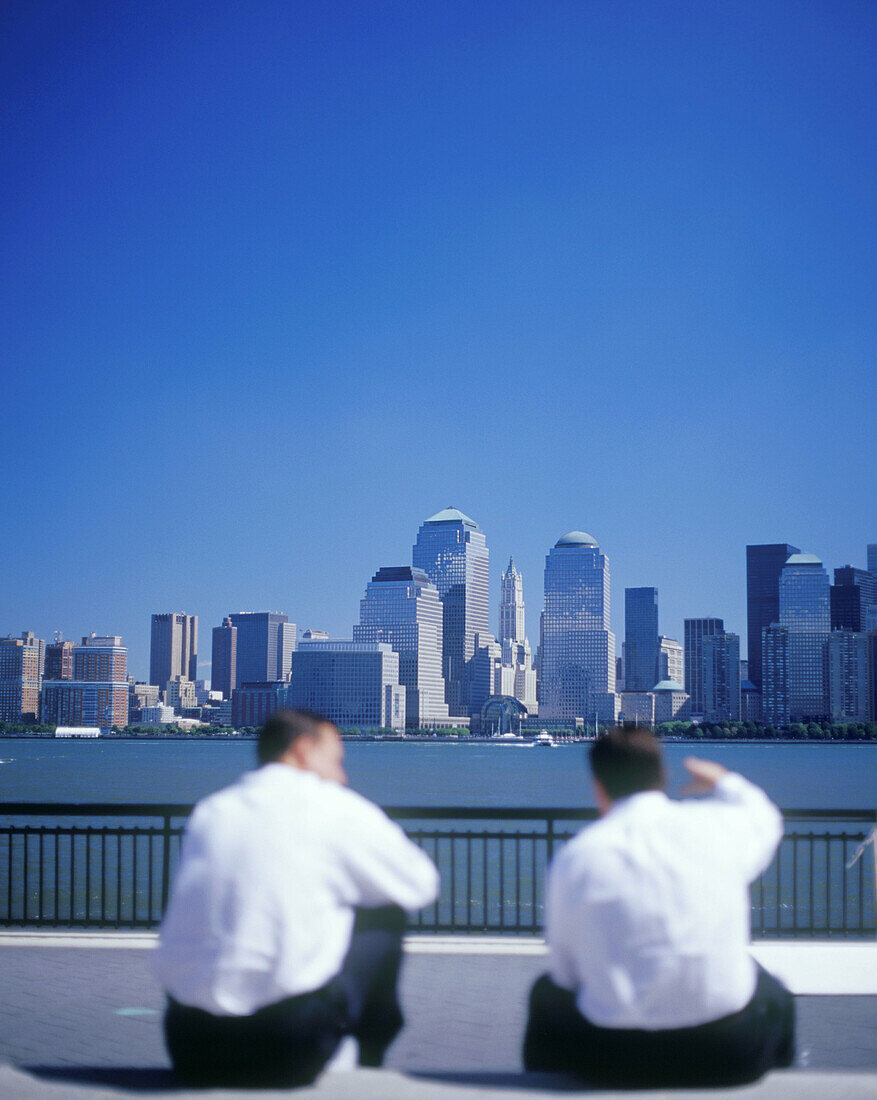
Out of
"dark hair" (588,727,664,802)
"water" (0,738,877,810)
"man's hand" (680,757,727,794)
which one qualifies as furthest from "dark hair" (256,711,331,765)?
"water" (0,738,877,810)

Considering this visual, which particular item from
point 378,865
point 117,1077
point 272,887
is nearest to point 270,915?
point 272,887

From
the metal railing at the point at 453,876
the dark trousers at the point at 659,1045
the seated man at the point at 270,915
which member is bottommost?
the metal railing at the point at 453,876

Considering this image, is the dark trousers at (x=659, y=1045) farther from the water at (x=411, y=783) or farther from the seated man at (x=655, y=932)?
the water at (x=411, y=783)

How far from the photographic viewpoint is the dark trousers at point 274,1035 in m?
3.35

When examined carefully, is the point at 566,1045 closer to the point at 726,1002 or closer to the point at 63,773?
the point at 726,1002

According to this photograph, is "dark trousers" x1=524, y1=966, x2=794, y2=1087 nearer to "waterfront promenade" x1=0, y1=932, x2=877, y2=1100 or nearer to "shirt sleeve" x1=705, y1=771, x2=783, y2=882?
"waterfront promenade" x1=0, y1=932, x2=877, y2=1100

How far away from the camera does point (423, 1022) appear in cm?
670

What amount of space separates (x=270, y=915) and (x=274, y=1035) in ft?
1.28

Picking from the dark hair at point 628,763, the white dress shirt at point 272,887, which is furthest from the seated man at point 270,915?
the dark hair at point 628,763

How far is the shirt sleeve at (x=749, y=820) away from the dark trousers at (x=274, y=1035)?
1.14 meters

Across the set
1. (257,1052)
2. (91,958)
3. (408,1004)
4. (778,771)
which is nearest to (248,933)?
(257,1052)

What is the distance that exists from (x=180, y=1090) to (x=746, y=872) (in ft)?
5.65

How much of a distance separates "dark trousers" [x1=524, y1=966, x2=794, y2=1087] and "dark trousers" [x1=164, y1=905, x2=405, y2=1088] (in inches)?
21.4

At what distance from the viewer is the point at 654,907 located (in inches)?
122
